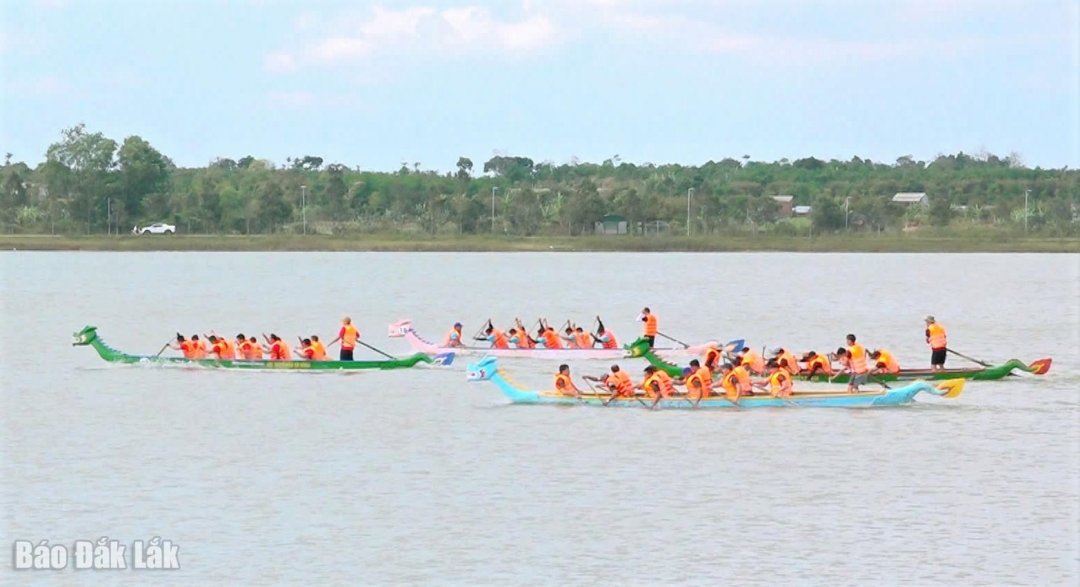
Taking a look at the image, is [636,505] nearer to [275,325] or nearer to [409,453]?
[409,453]

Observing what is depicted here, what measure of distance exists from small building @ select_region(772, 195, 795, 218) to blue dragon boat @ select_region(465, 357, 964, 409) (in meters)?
128

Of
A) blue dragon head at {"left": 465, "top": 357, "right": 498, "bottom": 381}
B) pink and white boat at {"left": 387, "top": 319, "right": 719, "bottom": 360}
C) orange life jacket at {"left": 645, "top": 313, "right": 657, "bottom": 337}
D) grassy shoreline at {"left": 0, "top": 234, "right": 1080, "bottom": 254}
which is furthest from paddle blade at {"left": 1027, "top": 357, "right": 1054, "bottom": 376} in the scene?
grassy shoreline at {"left": 0, "top": 234, "right": 1080, "bottom": 254}

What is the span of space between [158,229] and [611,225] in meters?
39.0

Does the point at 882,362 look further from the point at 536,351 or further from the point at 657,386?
the point at 536,351

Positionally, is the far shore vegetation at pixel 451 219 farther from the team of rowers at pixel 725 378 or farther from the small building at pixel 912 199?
the team of rowers at pixel 725 378

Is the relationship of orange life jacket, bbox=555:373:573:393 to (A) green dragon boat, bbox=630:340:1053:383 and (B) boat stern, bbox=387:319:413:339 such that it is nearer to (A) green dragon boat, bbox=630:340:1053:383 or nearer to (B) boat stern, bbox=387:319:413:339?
(A) green dragon boat, bbox=630:340:1053:383

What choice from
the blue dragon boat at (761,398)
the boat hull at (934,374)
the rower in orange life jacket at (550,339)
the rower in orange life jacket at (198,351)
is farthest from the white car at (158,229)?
the blue dragon boat at (761,398)

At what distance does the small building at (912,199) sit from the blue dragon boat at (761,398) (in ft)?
415

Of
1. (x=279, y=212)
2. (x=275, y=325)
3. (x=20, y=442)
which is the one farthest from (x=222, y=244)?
(x=20, y=442)

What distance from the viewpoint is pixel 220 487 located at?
28.4m

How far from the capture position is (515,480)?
2895 cm

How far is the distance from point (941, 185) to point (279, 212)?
74757mm

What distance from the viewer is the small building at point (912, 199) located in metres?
163

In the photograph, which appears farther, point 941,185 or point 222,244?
point 941,185
